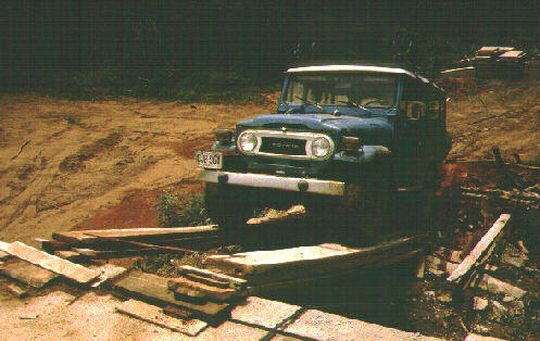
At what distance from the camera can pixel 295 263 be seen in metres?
4.89

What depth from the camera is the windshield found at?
6477 mm

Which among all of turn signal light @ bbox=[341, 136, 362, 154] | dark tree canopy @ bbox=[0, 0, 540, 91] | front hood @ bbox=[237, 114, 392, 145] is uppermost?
dark tree canopy @ bbox=[0, 0, 540, 91]

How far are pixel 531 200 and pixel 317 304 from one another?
3664 millimetres

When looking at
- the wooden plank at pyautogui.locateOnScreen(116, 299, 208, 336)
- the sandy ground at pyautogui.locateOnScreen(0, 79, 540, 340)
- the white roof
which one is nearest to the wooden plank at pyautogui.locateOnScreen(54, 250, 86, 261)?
the sandy ground at pyautogui.locateOnScreen(0, 79, 540, 340)

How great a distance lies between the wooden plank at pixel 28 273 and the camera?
5.07m

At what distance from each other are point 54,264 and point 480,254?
4.80 metres

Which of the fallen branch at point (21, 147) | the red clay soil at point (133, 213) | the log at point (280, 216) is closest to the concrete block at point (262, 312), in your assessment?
the log at point (280, 216)

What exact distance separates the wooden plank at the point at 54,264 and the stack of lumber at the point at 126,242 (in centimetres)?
22

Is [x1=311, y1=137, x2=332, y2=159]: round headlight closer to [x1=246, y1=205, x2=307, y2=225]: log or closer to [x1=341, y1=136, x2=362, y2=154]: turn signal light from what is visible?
[x1=341, y1=136, x2=362, y2=154]: turn signal light

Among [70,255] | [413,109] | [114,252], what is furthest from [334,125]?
[70,255]

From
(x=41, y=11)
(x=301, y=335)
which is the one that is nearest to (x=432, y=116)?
(x=301, y=335)

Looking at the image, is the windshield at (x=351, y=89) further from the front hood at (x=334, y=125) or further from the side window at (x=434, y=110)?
the side window at (x=434, y=110)

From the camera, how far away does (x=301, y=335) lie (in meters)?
4.12

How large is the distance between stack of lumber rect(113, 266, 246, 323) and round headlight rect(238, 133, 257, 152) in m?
1.66
